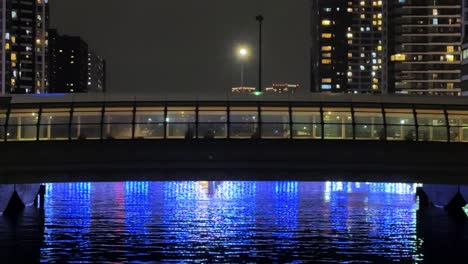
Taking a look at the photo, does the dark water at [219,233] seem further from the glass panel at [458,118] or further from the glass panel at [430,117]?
the glass panel at [458,118]

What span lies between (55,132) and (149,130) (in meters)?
6.26

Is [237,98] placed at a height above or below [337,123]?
above

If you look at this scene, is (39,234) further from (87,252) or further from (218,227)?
(218,227)

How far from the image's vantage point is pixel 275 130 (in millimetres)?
54344

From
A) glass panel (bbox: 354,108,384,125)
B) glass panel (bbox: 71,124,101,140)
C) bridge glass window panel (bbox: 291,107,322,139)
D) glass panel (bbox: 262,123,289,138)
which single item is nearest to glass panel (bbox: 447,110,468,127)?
glass panel (bbox: 354,108,384,125)

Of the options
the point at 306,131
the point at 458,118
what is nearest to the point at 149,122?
the point at 306,131

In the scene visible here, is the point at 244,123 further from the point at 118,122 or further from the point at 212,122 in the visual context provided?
the point at 118,122

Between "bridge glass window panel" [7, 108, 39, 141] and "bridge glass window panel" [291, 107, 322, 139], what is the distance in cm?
1739

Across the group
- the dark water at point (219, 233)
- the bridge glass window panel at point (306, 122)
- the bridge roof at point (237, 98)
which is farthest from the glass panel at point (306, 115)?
the dark water at point (219, 233)

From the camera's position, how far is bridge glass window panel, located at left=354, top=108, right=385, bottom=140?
5494cm

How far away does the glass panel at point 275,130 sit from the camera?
5428cm

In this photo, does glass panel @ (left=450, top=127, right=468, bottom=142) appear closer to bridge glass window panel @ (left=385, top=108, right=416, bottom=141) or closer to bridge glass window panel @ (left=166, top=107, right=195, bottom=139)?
bridge glass window panel @ (left=385, top=108, right=416, bottom=141)

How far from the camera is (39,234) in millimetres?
72250

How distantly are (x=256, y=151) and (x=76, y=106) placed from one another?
43.8 ft
